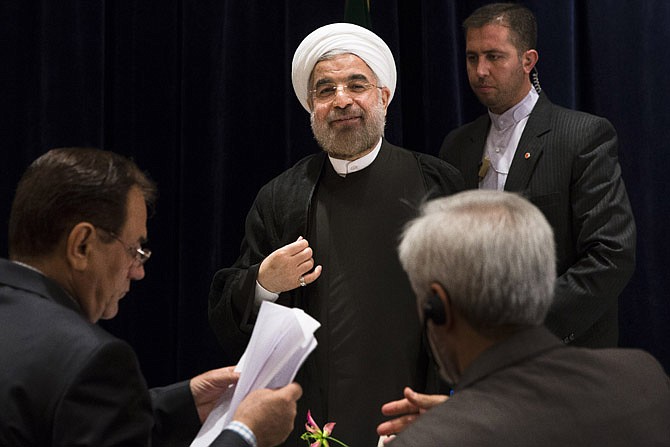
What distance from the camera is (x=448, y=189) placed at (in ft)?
10.2

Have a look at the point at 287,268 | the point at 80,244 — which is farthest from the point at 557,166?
the point at 80,244

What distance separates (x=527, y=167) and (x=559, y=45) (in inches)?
34.2

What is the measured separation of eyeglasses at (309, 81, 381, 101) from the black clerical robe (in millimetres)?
216

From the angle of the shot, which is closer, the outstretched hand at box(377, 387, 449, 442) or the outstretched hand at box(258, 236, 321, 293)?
the outstretched hand at box(377, 387, 449, 442)

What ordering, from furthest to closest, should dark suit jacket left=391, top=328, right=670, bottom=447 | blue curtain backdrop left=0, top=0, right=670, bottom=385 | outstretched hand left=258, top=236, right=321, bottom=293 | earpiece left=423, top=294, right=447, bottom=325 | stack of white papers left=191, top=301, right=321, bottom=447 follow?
blue curtain backdrop left=0, top=0, right=670, bottom=385
outstretched hand left=258, top=236, right=321, bottom=293
stack of white papers left=191, top=301, right=321, bottom=447
earpiece left=423, top=294, right=447, bottom=325
dark suit jacket left=391, top=328, right=670, bottom=447

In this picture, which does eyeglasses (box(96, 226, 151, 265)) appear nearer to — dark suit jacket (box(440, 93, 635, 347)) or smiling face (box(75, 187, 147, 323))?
smiling face (box(75, 187, 147, 323))

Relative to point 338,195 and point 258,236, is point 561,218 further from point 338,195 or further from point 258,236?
point 258,236

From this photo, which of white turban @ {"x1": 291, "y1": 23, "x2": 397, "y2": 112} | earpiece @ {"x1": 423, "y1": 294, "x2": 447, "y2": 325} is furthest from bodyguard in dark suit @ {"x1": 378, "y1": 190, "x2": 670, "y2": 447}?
white turban @ {"x1": 291, "y1": 23, "x2": 397, "y2": 112}

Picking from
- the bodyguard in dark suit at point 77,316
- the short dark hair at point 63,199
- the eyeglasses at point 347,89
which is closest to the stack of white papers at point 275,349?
the bodyguard in dark suit at point 77,316

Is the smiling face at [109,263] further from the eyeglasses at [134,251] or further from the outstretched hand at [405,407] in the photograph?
the outstretched hand at [405,407]

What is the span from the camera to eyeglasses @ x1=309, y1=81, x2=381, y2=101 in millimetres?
3137

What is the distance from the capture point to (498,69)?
330 centimetres

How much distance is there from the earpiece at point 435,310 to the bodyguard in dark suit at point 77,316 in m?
0.46

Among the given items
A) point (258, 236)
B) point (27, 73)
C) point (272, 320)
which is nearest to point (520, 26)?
point (258, 236)
